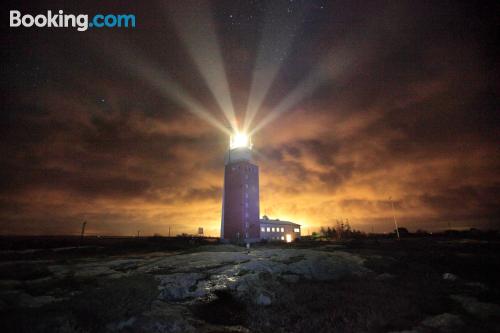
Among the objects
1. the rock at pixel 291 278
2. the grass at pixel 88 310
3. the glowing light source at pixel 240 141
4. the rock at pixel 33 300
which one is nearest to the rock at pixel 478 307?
the rock at pixel 291 278

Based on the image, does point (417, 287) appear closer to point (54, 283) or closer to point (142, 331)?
point (142, 331)

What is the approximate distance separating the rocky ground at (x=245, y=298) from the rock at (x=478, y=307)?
38 millimetres

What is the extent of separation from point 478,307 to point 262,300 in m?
10.2

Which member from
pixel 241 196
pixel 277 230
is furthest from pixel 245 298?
pixel 277 230

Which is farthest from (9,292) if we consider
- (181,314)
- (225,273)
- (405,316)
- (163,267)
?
(405,316)

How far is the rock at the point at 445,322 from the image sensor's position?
8637 millimetres

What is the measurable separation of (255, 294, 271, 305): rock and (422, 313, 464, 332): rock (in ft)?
22.0

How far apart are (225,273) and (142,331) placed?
23.8 feet

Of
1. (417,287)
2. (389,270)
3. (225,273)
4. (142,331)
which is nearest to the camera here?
(142,331)

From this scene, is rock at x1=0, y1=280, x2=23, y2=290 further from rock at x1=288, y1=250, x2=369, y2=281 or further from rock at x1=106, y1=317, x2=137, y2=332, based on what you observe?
rock at x1=288, y1=250, x2=369, y2=281

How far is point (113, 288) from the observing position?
38.9ft

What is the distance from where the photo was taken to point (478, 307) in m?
10.5

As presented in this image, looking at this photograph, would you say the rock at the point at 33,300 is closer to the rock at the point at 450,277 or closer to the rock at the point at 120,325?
the rock at the point at 120,325

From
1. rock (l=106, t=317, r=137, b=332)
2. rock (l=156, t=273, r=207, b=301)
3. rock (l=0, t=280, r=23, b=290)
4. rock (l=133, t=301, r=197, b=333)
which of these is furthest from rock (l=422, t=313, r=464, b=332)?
rock (l=0, t=280, r=23, b=290)
